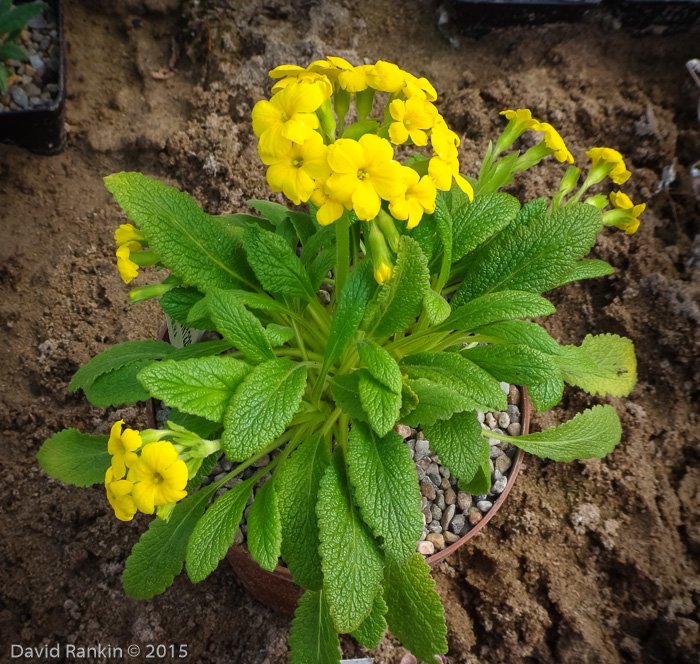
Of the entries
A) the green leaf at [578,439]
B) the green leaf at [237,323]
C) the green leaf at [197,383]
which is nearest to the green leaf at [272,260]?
the green leaf at [237,323]

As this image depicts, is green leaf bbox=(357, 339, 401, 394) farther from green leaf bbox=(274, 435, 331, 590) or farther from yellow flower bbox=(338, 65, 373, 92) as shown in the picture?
yellow flower bbox=(338, 65, 373, 92)

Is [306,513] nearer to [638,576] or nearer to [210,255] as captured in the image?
[210,255]

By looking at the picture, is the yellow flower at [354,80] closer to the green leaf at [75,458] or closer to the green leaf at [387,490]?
the green leaf at [387,490]

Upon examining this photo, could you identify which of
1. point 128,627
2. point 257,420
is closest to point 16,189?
point 128,627

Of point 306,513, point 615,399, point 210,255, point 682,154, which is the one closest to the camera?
point 306,513

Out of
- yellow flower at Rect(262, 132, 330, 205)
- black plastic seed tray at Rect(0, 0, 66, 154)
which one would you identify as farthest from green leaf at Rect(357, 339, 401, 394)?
black plastic seed tray at Rect(0, 0, 66, 154)

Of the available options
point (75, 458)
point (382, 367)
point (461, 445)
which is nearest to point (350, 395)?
point (382, 367)

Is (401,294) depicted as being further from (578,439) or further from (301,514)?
(578,439)
